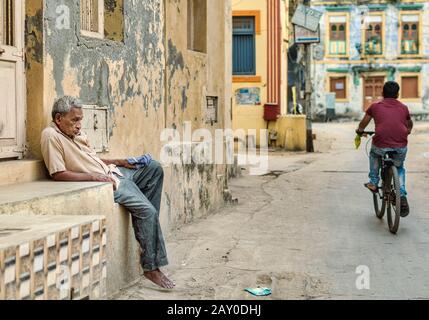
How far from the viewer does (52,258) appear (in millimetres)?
3227

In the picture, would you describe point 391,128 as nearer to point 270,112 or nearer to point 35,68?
point 35,68

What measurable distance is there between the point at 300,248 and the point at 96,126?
2432 millimetres

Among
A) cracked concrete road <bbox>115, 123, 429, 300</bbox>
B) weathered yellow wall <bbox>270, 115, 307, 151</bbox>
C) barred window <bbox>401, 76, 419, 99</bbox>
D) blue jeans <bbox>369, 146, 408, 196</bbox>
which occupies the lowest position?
cracked concrete road <bbox>115, 123, 429, 300</bbox>

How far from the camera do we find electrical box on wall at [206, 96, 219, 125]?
975 cm

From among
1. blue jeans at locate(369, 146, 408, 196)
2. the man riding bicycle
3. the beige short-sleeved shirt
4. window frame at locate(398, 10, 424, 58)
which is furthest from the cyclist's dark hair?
window frame at locate(398, 10, 424, 58)

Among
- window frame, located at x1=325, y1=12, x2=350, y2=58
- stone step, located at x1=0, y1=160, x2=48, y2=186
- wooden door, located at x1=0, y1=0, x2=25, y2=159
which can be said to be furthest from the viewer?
window frame, located at x1=325, y1=12, x2=350, y2=58

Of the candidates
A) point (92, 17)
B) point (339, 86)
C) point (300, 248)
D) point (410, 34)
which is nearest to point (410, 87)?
point (410, 34)

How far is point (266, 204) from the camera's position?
33.9ft

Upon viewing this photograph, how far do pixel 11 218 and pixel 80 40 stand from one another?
8.42 ft

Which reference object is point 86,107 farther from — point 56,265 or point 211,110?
point 211,110

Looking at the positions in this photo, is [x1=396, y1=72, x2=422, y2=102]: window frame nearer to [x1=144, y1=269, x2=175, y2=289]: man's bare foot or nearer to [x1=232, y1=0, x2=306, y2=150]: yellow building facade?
[x1=232, y1=0, x2=306, y2=150]: yellow building facade

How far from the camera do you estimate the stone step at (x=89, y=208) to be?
426 cm

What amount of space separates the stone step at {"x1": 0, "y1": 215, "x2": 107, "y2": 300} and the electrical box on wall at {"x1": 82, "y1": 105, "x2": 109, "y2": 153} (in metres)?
2.29
